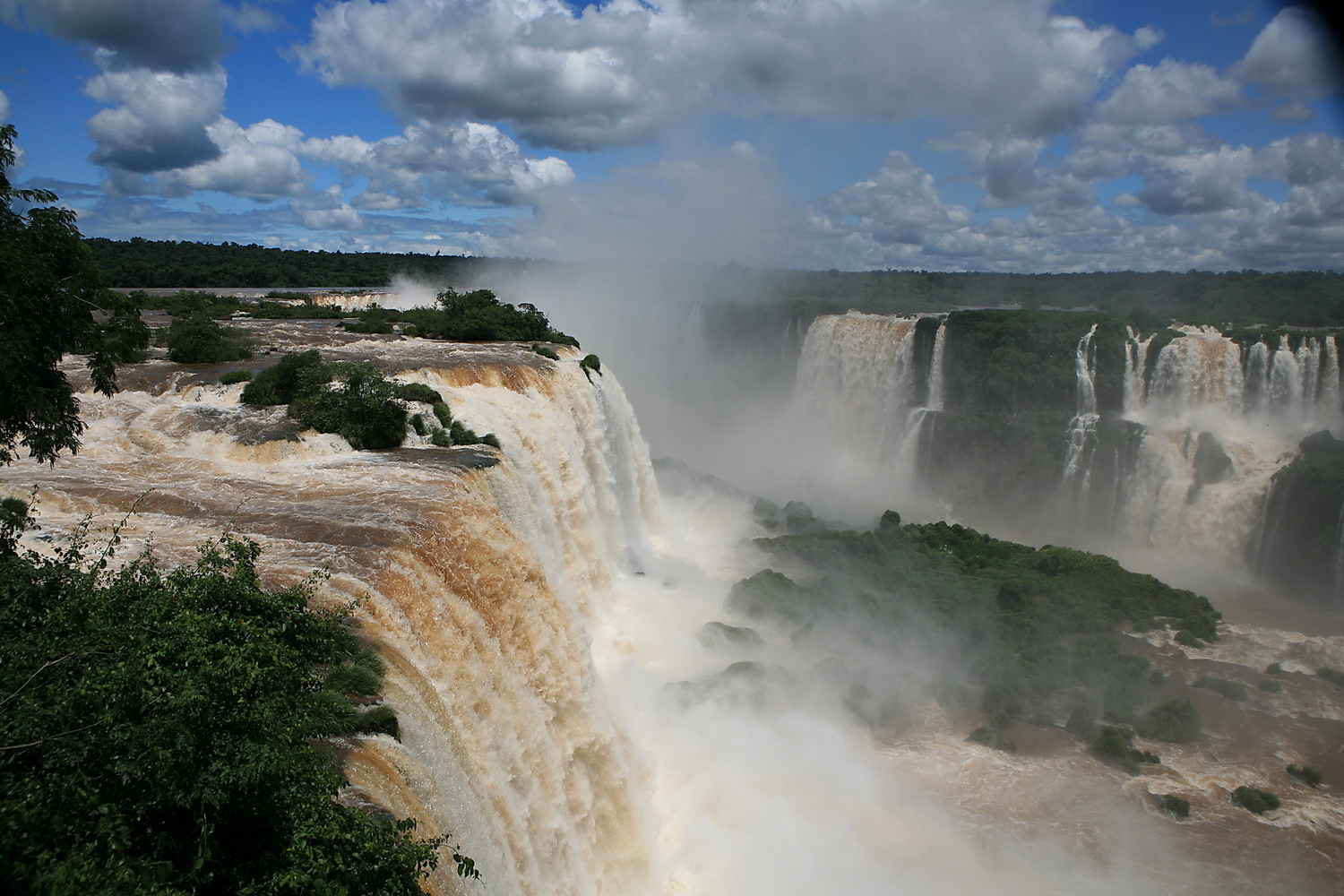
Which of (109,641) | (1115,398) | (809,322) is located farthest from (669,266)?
(109,641)

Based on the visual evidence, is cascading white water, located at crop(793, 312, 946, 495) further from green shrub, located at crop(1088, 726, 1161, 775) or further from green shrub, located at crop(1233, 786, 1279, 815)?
green shrub, located at crop(1233, 786, 1279, 815)

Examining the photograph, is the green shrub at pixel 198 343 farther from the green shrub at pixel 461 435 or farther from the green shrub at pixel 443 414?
the green shrub at pixel 461 435

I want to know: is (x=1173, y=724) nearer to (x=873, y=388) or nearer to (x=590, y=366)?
(x=590, y=366)

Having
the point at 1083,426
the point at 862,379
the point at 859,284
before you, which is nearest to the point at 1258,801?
the point at 1083,426

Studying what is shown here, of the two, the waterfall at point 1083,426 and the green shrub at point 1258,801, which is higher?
the waterfall at point 1083,426

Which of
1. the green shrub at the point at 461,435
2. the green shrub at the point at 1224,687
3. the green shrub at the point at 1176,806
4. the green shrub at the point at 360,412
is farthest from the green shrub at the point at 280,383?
the green shrub at the point at 1224,687

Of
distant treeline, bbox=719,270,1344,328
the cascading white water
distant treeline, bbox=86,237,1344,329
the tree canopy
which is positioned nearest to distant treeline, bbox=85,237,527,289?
distant treeline, bbox=86,237,1344,329
